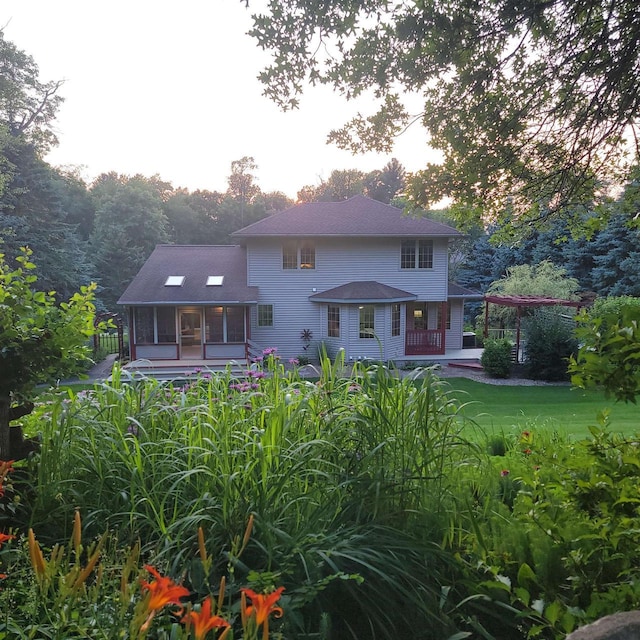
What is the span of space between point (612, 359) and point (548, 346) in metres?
13.4

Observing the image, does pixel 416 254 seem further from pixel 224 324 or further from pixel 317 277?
pixel 224 324

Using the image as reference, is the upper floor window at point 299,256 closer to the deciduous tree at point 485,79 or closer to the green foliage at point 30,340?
the deciduous tree at point 485,79

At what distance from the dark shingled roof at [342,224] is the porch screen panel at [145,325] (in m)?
4.15

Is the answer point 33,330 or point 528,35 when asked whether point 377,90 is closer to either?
point 528,35

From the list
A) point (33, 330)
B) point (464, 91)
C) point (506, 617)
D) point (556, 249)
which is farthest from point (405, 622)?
point (556, 249)

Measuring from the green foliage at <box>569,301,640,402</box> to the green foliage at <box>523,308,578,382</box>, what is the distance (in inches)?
520

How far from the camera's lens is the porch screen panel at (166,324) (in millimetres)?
17641

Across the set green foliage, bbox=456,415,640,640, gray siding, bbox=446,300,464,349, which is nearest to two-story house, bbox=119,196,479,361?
gray siding, bbox=446,300,464,349

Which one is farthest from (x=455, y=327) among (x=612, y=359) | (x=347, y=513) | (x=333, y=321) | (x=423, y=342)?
(x=612, y=359)

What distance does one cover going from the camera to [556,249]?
2794 centimetres

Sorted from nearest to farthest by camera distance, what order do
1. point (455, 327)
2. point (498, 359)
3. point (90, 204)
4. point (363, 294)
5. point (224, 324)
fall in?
point (498, 359) → point (363, 294) → point (224, 324) → point (455, 327) → point (90, 204)

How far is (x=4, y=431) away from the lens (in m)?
2.41

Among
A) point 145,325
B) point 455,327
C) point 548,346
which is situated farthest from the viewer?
point 455,327

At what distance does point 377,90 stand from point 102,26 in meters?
3.04
